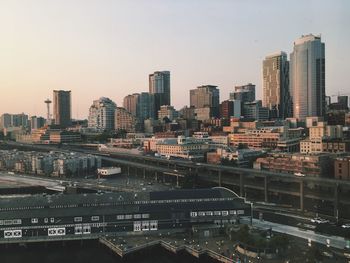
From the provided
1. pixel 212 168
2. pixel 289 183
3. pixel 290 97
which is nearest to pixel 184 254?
pixel 289 183

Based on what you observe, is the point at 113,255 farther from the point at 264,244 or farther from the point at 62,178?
the point at 62,178

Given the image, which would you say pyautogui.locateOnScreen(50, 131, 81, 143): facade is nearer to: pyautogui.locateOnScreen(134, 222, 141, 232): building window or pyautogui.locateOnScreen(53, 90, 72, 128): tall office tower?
pyautogui.locateOnScreen(53, 90, 72, 128): tall office tower

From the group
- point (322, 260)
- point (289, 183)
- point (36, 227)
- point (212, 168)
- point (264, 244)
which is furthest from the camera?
point (212, 168)

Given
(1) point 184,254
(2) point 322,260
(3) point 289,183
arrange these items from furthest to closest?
1. (3) point 289,183
2. (1) point 184,254
3. (2) point 322,260

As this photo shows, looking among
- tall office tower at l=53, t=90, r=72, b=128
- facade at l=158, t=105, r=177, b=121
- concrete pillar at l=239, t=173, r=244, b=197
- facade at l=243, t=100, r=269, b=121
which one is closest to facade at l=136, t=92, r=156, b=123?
facade at l=158, t=105, r=177, b=121

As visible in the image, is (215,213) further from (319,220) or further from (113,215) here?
(319,220)

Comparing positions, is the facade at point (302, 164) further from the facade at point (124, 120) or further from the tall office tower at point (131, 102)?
the tall office tower at point (131, 102)

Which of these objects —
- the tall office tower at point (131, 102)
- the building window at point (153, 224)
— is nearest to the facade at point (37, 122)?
the tall office tower at point (131, 102)

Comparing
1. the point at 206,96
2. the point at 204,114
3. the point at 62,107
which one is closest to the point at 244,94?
the point at 206,96
